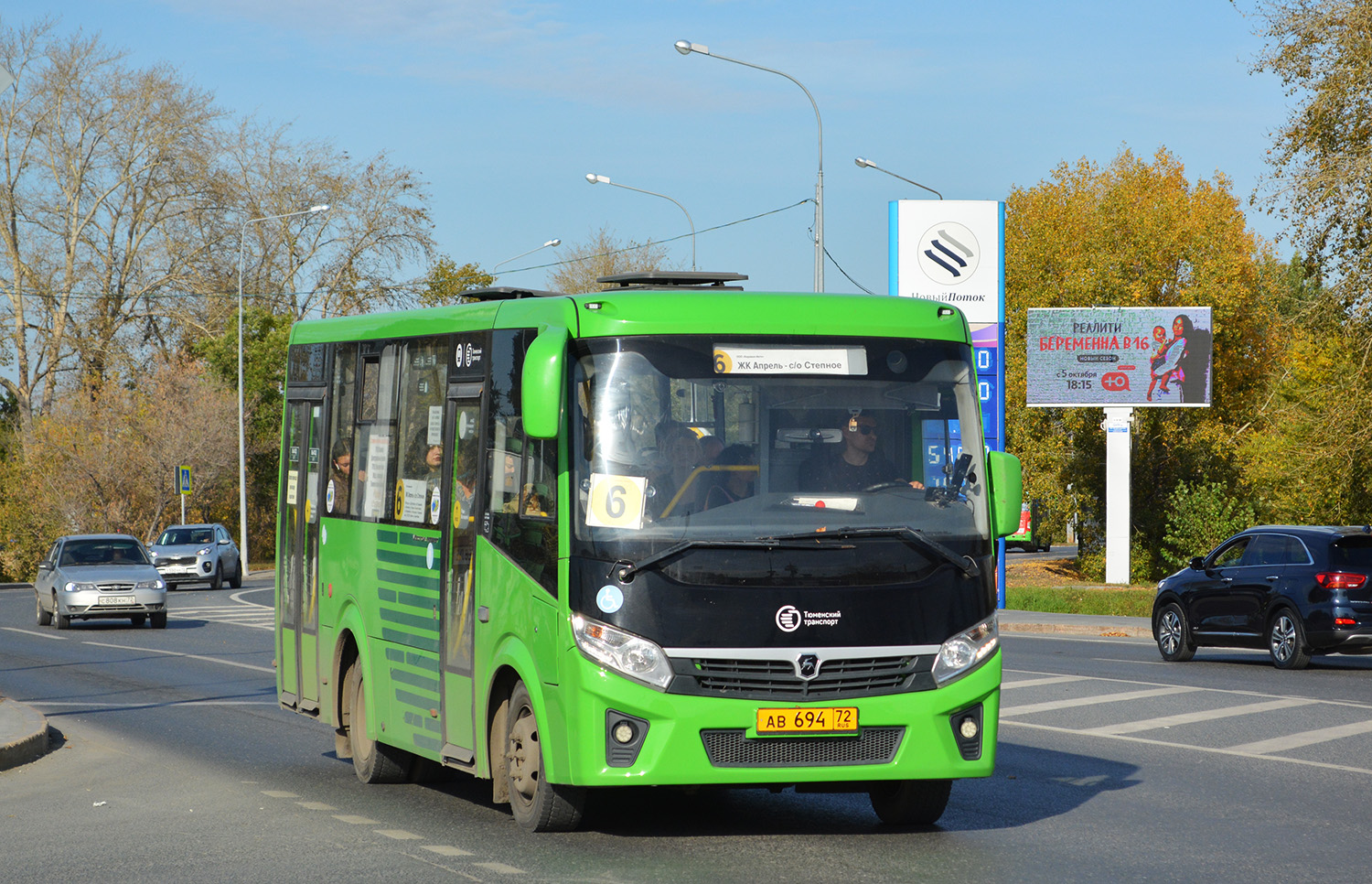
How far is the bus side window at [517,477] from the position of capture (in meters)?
8.27

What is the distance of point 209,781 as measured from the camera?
36.2ft

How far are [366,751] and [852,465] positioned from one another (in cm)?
422

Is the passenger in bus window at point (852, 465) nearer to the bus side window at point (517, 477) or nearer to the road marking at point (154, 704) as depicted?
the bus side window at point (517, 477)


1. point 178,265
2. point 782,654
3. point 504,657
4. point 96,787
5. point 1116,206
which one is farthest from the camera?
point 178,265

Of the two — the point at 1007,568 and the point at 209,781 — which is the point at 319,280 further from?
the point at 209,781

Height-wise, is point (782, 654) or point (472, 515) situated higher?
point (472, 515)

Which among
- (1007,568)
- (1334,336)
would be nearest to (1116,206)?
(1007,568)

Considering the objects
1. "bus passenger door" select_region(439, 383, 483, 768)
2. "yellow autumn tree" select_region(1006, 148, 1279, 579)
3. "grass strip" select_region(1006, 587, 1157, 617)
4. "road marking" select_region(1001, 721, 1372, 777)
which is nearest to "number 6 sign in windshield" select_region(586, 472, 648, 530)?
"bus passenger door" select_region(439, 383, 483, 768)

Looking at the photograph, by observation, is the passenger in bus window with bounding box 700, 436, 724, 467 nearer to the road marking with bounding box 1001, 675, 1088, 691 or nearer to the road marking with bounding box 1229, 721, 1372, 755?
the road marking with bounding box 1229, 721, 1372, 755

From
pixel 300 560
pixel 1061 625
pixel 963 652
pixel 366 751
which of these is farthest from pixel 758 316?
pixel 1061 625

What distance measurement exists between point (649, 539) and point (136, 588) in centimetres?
2194

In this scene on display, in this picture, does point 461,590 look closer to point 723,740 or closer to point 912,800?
point 723,740

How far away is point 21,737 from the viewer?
12.4 meters

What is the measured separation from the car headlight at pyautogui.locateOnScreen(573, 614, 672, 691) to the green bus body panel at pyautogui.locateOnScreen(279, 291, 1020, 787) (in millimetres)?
50
